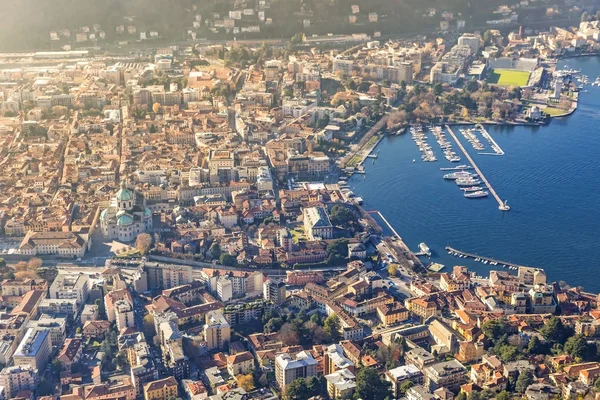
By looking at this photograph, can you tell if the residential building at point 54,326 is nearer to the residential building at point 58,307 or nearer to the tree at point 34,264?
the residential building at point 58,307

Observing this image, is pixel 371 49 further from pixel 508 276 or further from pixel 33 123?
pixel 508 276

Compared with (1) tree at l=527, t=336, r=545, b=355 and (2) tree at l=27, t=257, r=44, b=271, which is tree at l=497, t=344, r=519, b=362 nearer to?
(1) tree at l=527, t=336, r=545, b=355

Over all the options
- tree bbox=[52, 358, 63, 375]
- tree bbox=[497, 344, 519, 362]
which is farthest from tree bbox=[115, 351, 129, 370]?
tree bbox=[497, 344, 519, 362]

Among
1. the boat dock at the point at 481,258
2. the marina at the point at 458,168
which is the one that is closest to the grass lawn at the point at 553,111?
the marina at the point at 458,168

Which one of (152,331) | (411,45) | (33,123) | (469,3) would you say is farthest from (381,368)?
(469,3)

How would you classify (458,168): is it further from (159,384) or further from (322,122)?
(159,384)
